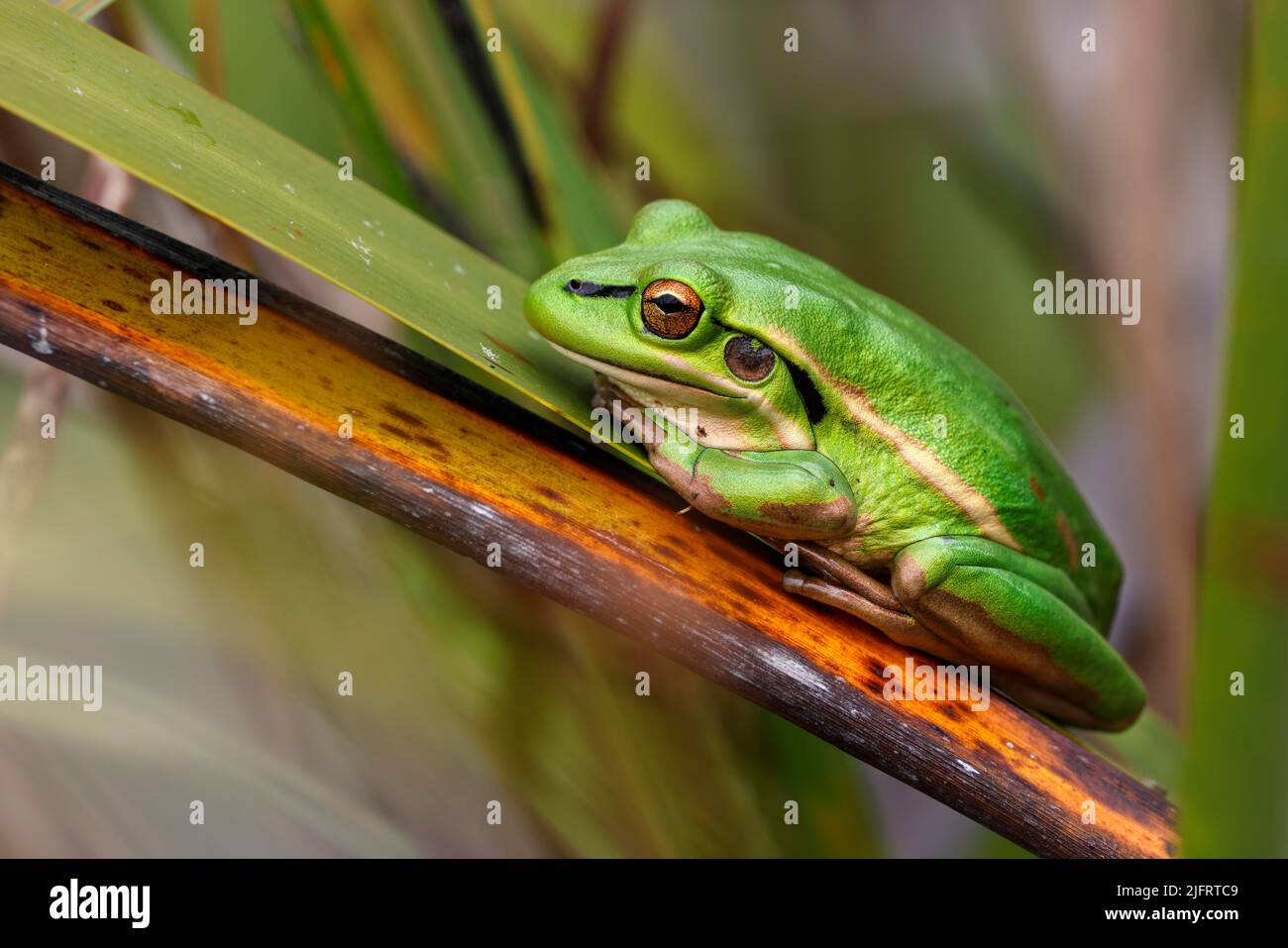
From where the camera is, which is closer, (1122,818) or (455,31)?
(1122,818)

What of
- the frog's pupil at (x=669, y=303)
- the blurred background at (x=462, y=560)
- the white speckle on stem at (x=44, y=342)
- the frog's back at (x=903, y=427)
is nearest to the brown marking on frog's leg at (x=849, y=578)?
the frog's back at (x=903, y=427)

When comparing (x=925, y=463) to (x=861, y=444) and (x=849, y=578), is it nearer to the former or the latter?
(x=861, y=444)

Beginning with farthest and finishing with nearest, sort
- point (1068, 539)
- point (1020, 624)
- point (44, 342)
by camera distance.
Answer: point (1068, 539), point (1020, 624), point (44, 342)

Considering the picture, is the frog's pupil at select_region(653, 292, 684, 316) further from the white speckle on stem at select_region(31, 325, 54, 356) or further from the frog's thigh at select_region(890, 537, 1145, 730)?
the white speckle on stem at select_region(31, 325, 54, 356)

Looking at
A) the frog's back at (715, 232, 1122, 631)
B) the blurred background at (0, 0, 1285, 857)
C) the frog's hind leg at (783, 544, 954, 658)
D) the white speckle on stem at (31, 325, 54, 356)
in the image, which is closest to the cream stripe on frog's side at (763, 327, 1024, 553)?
the frog's back at (715, 232, 1122, 631)

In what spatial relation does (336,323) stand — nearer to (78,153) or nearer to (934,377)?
(934,377)

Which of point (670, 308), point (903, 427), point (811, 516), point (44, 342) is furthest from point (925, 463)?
point (44, 342)
